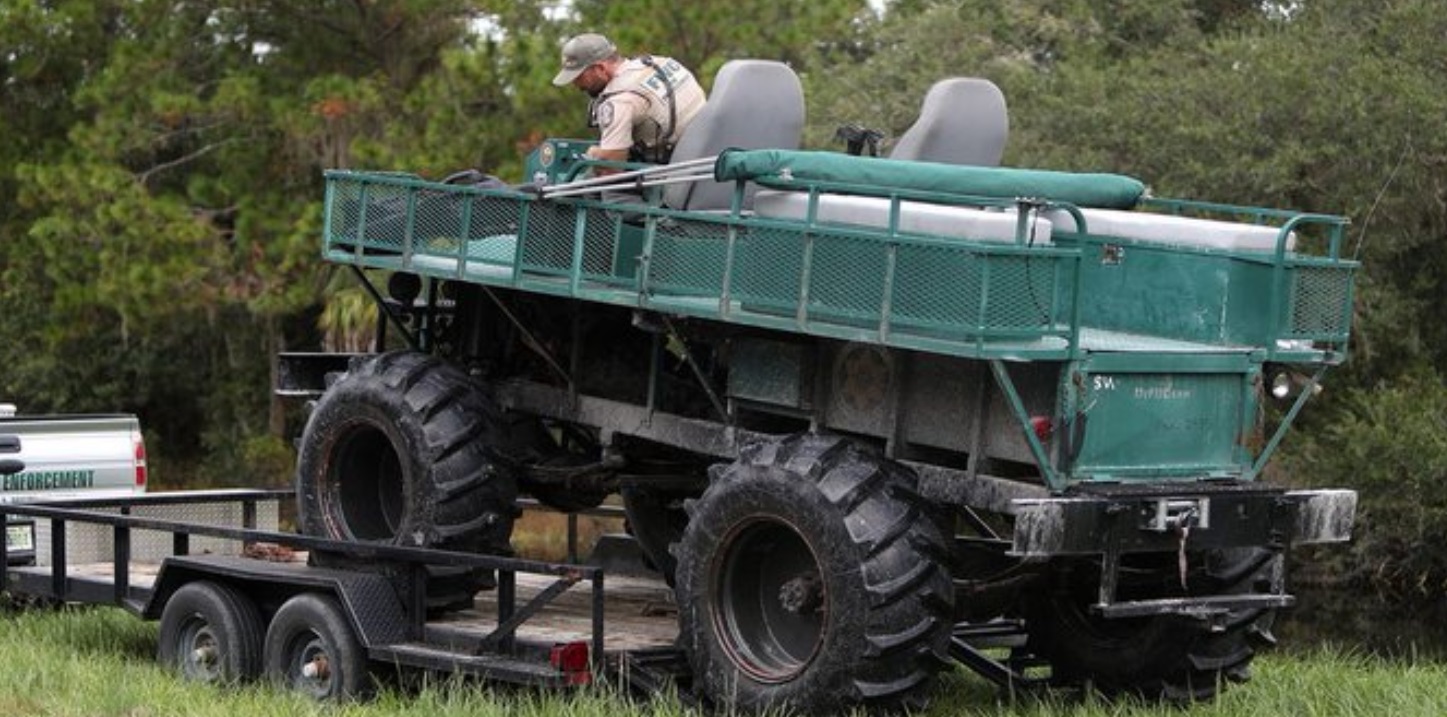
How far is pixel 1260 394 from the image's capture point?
10.1 meters

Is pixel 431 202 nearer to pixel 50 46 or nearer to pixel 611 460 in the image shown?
pixel 611 460

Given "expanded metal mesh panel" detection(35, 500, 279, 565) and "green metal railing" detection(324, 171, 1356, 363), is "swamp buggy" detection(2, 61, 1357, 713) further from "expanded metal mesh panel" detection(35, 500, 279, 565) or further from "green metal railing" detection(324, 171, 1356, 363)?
"expanded metal mesh panel" detection(35, 500, 279, 565)

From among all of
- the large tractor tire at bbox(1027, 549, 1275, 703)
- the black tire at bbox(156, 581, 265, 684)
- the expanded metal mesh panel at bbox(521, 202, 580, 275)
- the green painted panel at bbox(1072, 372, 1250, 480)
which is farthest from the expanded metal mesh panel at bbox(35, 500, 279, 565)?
the green painted panel at bbox(1072, 372, 1250, 480)

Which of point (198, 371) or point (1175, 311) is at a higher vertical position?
point (1175, 311)

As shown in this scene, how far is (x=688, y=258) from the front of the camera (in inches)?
398

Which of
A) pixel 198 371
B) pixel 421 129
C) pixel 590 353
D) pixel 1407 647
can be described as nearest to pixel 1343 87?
pixel 1407 647

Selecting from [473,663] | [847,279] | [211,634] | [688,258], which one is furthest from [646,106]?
[211,634]

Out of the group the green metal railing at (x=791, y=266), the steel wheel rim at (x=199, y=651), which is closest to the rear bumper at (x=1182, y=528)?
the green metal railing at (x=791, y=266)

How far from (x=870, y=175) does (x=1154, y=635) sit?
232 centimetres

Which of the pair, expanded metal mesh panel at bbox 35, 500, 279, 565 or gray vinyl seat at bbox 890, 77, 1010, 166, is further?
expanded metal mesh panel at bbox 35, 500, 279, 565

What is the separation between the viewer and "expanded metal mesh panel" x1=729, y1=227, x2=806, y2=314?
9578 mm

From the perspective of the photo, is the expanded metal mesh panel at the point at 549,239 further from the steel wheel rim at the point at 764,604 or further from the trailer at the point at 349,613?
the steel wheel rim at the point at 764,604

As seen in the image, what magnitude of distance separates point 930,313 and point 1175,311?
155 centimetres

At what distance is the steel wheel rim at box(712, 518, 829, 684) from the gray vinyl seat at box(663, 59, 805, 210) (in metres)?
1.58
